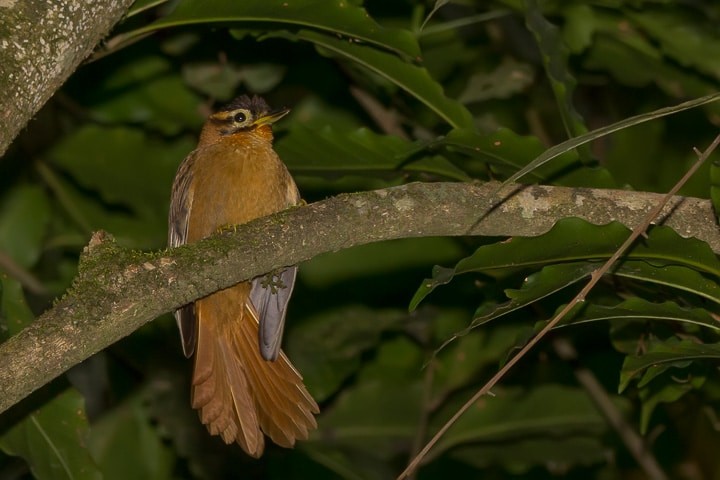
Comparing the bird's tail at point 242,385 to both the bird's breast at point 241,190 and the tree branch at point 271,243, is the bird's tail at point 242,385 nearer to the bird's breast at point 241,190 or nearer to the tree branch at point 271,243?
the bird's breast at point 241,190

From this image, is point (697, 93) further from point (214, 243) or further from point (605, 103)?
point (214, 243)

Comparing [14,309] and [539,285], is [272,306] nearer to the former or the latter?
[14,309]

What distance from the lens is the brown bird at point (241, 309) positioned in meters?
3.78

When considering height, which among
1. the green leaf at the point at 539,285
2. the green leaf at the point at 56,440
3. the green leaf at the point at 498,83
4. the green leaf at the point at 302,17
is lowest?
the green leaf at the point at 498,83

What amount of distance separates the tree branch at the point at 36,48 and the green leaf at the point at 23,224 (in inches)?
97.6

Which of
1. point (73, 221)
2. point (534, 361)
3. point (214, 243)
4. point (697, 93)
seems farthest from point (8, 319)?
point (697, 93)

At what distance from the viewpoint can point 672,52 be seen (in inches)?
190

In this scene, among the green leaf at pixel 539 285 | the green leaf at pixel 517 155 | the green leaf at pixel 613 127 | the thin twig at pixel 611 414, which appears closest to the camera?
the green leaf at pixel 613 127

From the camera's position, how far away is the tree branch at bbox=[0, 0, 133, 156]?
8.85ft

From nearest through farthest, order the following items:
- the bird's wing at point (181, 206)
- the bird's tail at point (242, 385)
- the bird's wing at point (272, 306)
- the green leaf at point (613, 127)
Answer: the green leaf at point (613, 127) → the bird's tail at point (242, 385) → the bird's wing at point (272, 306) → the bird's wing at point (181, 206)

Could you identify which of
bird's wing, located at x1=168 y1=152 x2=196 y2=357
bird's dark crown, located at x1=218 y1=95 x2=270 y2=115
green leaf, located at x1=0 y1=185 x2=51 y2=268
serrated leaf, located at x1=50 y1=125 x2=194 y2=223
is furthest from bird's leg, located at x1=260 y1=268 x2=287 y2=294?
green leaf, located at x1=0 y1=185 x2=51 y2=268

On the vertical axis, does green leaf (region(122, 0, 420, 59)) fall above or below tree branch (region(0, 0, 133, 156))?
below

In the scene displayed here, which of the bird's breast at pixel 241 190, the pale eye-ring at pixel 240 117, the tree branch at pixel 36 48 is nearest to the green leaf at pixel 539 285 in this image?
the tree branch at pixel 36 48

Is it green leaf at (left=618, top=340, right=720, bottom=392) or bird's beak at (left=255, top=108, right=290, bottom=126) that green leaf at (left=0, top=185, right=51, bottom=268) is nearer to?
bird's beak at (left=255, top=108, right=290, bottom=126)
